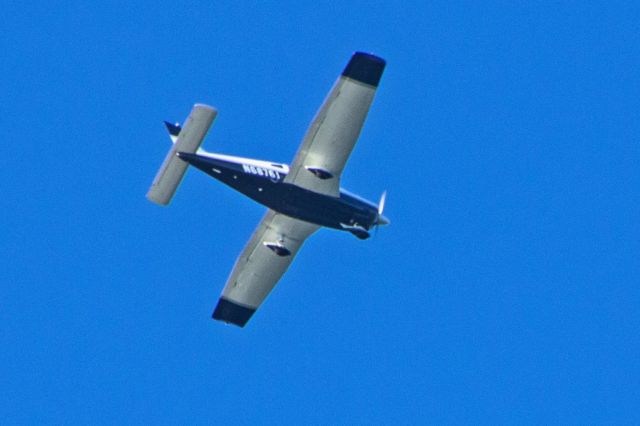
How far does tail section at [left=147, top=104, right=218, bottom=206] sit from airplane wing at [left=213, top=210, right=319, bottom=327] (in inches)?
141

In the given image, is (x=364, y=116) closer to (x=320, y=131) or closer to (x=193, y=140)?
(x=320, y=131)

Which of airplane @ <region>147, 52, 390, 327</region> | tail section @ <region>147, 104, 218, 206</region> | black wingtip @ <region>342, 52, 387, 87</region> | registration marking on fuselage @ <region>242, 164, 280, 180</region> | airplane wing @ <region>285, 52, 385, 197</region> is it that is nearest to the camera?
black wingtip @ <region>342, 52, 387, 87</region>

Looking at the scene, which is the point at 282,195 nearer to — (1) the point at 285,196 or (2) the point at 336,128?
(1) the point at 285,196

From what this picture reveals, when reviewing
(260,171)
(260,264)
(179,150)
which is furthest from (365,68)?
(260,264)

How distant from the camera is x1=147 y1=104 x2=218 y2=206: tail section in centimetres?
5272

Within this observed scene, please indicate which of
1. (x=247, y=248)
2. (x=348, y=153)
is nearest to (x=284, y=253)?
(x=247, y=248)

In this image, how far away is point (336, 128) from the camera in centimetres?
→ 5166

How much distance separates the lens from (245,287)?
186 ft

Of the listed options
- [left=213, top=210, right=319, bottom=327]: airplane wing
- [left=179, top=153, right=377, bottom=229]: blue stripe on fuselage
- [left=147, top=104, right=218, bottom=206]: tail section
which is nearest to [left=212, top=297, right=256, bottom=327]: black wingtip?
[left=213, top=210, right=319, bottom=327]: airplane wing

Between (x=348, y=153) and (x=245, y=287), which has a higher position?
(x=348, y=153)

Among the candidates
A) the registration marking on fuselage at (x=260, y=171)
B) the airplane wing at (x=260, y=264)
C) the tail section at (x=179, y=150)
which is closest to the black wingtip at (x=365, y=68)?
the registration marking on fuselage at (x=260, y=171)

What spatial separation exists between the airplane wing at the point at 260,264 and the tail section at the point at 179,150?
359 centimetres

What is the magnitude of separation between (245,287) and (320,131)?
739 cm

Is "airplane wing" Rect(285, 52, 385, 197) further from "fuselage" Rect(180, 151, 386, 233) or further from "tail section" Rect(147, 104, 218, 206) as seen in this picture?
"tail section" Rect(147, 104, 218, 206)
